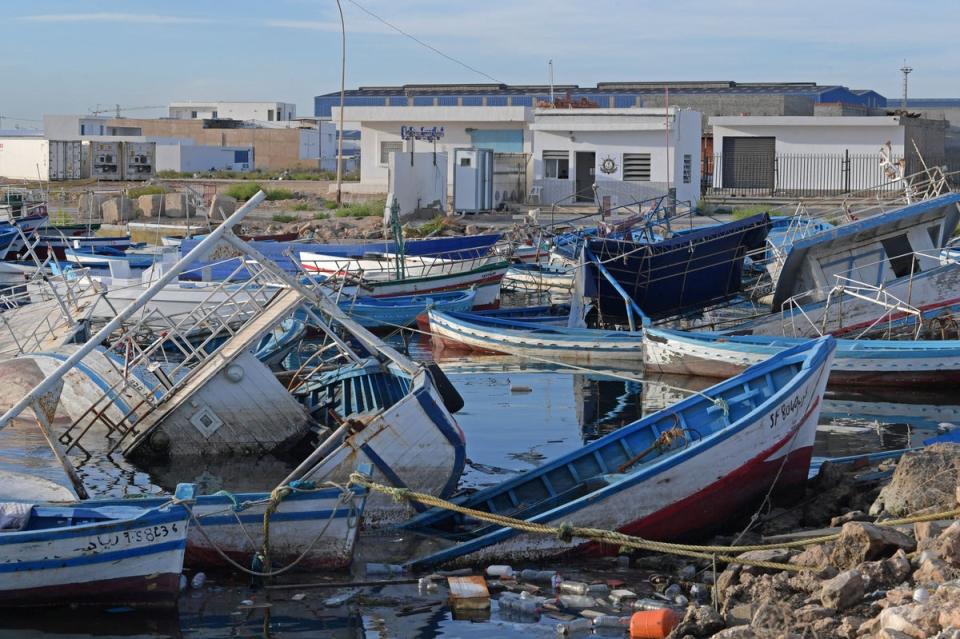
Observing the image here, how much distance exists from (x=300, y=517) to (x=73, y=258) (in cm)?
2173

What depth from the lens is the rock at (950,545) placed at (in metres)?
9.10

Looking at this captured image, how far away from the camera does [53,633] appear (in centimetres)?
963

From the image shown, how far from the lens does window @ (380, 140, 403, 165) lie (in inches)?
2005

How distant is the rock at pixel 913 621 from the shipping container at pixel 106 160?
6470 centimetres

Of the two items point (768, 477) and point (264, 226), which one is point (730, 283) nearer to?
point (768, 477)

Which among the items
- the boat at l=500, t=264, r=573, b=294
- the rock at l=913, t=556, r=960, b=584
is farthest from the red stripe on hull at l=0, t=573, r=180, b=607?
the boat at l=500, t=264, r=573, b=294

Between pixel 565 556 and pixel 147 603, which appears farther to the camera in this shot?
pixel 565 556

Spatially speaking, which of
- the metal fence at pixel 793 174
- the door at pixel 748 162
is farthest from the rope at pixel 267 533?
the door at pixel 748 162

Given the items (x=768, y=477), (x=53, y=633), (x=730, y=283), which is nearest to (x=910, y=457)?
(x=768, y=477)

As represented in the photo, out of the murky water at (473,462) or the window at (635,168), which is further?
the window at (635,168)

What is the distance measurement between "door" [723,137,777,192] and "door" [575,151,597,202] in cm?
600

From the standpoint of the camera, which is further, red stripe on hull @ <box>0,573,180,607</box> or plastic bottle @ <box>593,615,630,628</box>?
red stripe on hull @ <box>0,573,180,607</box>

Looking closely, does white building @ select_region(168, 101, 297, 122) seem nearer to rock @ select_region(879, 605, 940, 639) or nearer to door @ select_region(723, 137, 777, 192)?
door @ select_region(723, 137, 777, 192)

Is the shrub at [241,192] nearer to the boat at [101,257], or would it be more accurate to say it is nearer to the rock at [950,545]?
the boat at [101,257]
